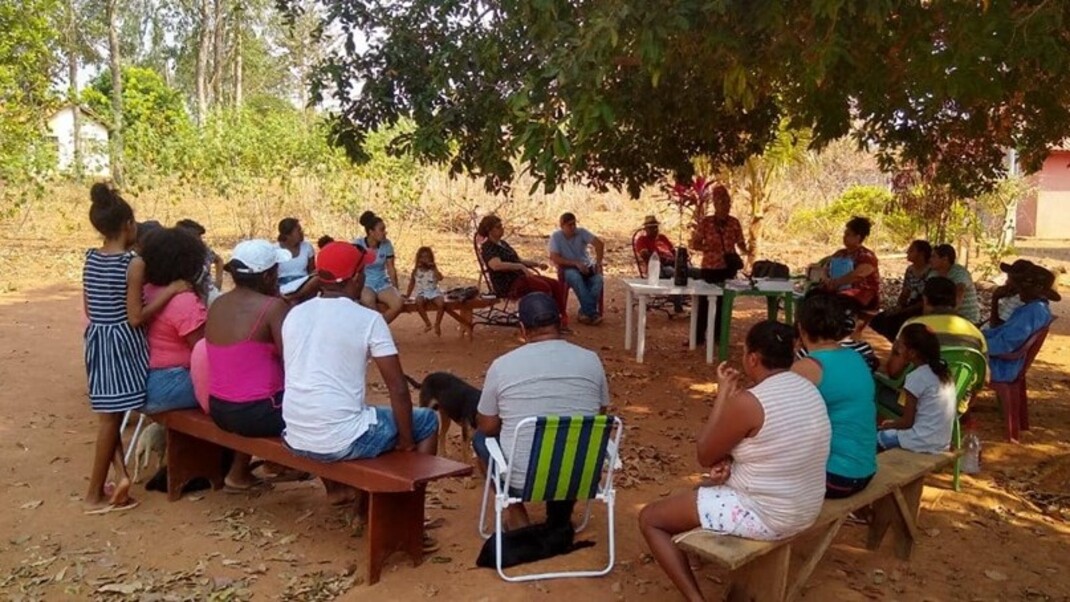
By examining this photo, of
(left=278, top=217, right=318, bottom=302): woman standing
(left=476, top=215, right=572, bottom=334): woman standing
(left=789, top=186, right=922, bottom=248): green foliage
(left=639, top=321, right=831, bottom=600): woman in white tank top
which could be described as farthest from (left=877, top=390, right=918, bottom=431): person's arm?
(left=789, top=186, right=922, bottom=248): green foliage

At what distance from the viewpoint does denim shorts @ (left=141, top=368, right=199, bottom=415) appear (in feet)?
16.7

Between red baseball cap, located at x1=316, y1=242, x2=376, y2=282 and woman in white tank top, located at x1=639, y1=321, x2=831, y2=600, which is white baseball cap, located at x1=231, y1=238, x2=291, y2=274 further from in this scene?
woman in white tank top, located at x1=639, y1=321, x2=831, y2=600

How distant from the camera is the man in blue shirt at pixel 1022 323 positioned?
21.5 ft

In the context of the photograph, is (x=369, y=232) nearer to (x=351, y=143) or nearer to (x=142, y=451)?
(x=351, y=143)

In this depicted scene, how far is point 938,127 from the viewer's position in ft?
30.8

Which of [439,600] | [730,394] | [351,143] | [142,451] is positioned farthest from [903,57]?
[142,451]

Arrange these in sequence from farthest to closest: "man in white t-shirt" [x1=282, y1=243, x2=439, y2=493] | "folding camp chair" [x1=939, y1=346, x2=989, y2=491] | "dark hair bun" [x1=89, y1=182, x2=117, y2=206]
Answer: "folding camp chair" [x1=939, y1=346, x2=989, y2=491] < "dark hair bun" [x1=89, y1=182, x2=117, y2=206] < "man in white t-shirt" [x1=282, y1=243, x2=439, y2=493]

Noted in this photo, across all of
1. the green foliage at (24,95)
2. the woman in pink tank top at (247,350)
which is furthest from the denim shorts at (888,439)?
the green foliage at (24,95)

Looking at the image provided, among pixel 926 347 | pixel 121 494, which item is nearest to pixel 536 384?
pixel 926 347

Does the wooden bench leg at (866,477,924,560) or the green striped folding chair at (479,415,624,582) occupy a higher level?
the green striped folding chair at (479,415,624,582)

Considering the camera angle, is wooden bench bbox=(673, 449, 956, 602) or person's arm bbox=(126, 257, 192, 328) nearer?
wooden bench bbox=(673, 449, 956, 602)

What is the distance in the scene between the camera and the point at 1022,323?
6.57 metres

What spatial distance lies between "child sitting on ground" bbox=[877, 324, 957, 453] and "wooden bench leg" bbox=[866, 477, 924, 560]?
1.19 ft

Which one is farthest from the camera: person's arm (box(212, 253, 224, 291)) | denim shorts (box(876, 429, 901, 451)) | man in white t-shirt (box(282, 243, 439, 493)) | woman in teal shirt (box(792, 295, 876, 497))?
person's arm (box(212, 253, 224, 291))
